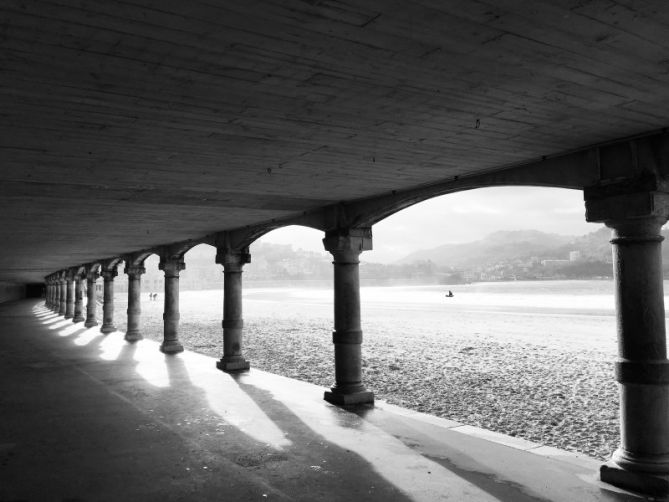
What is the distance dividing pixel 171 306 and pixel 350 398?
30.9ft

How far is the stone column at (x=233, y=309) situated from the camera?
12664 mm

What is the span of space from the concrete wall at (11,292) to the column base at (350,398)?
55.3 metres

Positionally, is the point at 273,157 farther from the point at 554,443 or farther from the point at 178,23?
the point at 554,443

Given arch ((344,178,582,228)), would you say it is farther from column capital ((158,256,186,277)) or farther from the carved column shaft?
the carved column shaft

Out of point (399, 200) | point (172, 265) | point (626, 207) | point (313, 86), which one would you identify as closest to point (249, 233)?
point (399, 200)

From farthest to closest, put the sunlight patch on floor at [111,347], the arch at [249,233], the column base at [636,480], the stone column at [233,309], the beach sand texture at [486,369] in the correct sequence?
the sunlight patch on floor at [111,347] → the stone column at [233,309] → the arch at [249,233] → the beach sand texture at [486,369] → the column base at [636,480]

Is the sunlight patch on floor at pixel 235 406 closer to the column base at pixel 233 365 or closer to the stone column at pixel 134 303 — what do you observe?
the column base at pixel 233 365

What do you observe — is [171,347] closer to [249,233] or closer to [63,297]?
[249,233]

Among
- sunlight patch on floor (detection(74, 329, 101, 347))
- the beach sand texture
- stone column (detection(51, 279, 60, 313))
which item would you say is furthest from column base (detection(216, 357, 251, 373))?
stone column (detection(51, 279, 60, 313))

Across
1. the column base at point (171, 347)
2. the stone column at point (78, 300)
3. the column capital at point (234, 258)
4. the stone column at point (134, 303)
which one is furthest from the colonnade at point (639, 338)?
the stone column at point (78, 300)

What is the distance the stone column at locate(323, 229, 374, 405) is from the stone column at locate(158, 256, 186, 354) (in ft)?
27.3

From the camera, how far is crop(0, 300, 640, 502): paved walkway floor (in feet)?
17.0

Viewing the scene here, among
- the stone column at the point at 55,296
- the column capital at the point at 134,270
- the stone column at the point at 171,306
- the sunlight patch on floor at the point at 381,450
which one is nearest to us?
the sunlight patch on floor at the point at 381,450

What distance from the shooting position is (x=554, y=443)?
7711 millimetres
